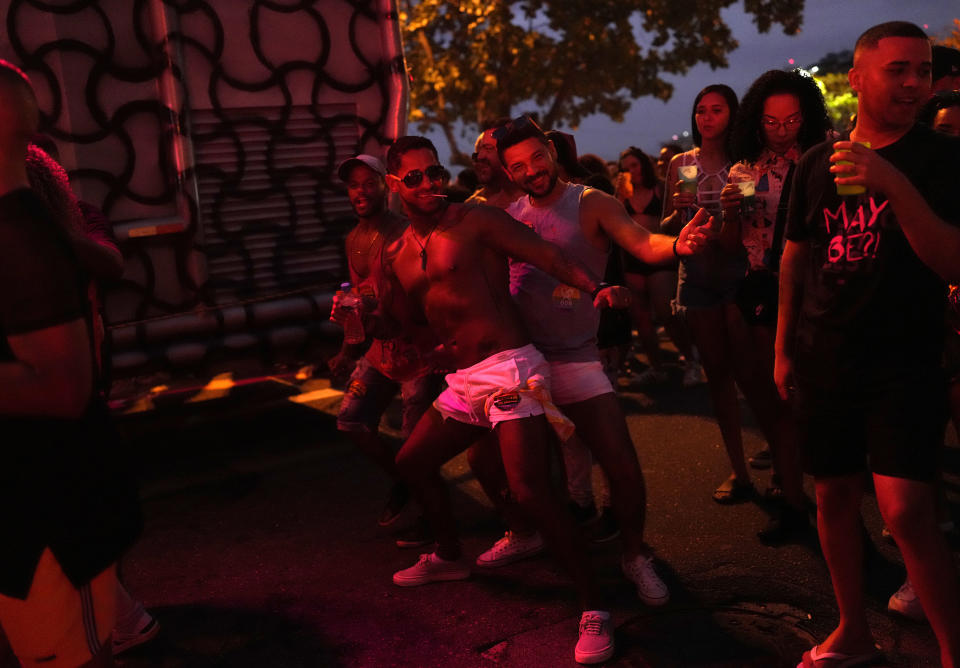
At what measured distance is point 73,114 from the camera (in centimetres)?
619

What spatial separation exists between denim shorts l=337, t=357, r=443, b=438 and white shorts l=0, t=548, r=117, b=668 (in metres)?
2.61

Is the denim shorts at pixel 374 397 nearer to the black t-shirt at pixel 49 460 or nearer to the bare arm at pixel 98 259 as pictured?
the bare arm at pixel 98 259

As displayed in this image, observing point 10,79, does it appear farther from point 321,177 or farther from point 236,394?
point 236,394

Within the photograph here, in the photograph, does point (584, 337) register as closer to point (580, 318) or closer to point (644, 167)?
point (580, 318)

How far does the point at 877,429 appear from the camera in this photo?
3010 millimetres

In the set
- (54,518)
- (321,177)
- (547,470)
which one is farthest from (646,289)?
(54,518)

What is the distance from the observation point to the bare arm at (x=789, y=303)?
334 centimetres

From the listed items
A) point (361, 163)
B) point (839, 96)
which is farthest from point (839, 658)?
point (839, 96)

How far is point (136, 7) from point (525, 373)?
13.9ft

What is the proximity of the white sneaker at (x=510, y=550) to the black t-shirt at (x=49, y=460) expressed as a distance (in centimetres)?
239

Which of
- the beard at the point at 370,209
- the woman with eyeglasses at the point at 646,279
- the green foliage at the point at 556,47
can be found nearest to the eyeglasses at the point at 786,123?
the beard at the point at 370,209

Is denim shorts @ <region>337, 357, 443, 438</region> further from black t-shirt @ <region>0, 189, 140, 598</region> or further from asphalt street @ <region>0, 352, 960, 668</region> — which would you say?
black t-shirt @ <region>0, 189, 140, 598</region>

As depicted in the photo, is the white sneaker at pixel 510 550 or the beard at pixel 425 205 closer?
the beard at pixel 425 205

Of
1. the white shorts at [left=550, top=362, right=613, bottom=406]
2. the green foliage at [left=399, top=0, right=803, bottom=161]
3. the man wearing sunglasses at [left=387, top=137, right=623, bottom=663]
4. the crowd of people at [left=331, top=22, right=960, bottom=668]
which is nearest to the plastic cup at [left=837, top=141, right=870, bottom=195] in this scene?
the crowd of people at [left=331, top=22, right=960, bottom=668]
